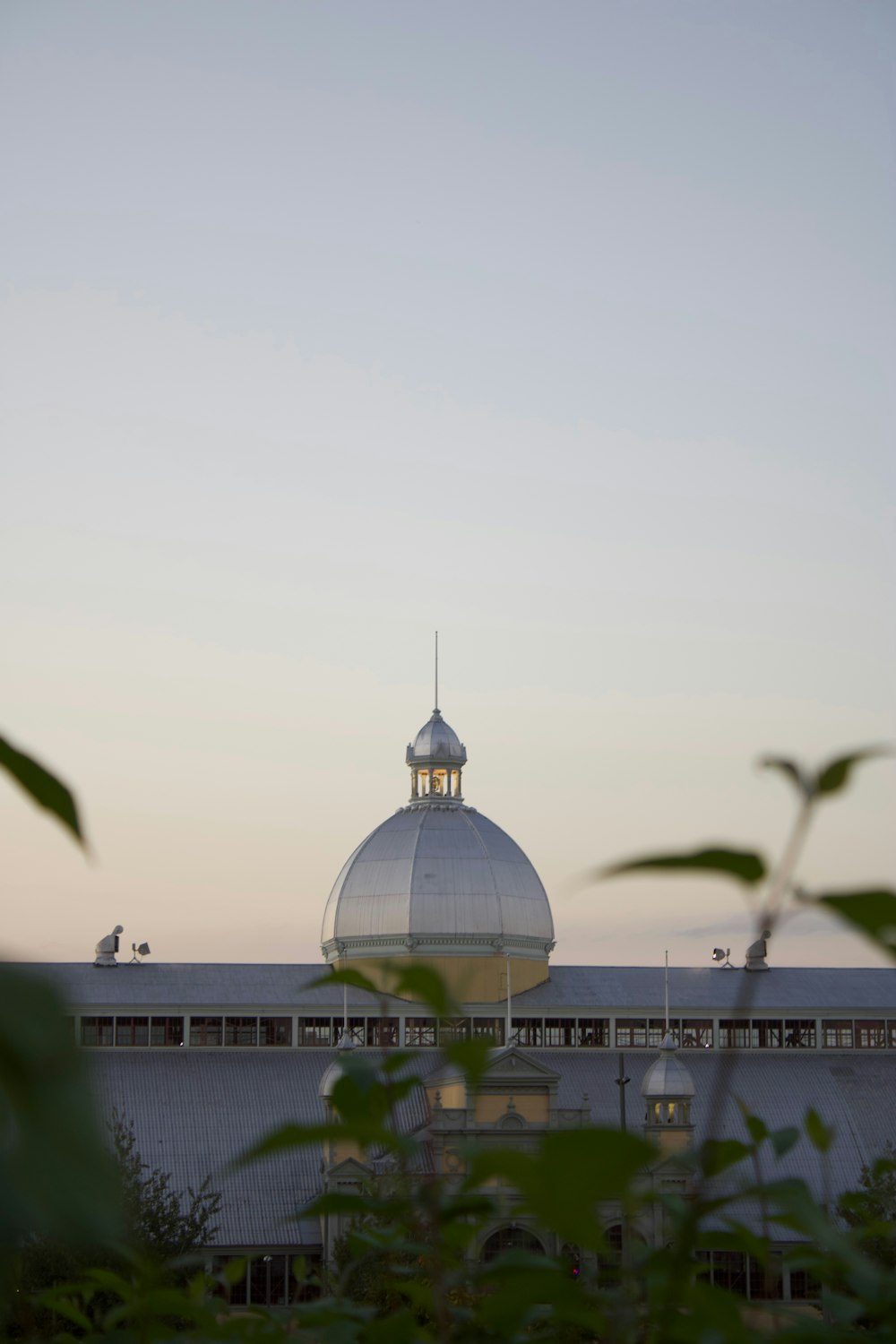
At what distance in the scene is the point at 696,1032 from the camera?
6594 centimetres

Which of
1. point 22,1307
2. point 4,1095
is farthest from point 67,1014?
point 22,1307

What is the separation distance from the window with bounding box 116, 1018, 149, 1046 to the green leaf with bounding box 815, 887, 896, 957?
62094 mm

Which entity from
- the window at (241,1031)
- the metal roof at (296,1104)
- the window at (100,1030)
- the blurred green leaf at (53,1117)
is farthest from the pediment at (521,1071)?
the blurred green leaf at (53,1117)

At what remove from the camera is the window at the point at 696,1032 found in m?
65.6

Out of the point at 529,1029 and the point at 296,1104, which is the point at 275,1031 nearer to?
the point at 296,1104

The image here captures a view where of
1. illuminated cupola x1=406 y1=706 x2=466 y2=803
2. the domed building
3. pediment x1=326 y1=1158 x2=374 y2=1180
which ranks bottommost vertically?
pediment x1=326 y1=1158 x2=374 y2=1180

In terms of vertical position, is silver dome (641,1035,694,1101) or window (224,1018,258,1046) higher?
window (224,1018,258,1046)

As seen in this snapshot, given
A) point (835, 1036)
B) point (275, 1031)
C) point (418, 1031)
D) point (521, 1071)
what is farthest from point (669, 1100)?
point (275, 1031)

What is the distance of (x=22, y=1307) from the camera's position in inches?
107

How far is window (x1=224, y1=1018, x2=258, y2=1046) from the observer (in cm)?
6244

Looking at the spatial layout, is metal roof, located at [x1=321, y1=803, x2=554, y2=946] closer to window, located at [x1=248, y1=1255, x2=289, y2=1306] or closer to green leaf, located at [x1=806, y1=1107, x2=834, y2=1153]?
window, located at [x1=248, y1=1255, x2=289, y2=1306]

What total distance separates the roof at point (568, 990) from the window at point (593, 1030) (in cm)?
37

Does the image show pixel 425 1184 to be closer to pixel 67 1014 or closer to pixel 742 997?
pixel 742 997

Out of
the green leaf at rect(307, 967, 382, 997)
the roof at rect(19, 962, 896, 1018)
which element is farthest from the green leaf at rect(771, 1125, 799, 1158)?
the roof at rect(19, 962, 896, 1018)
